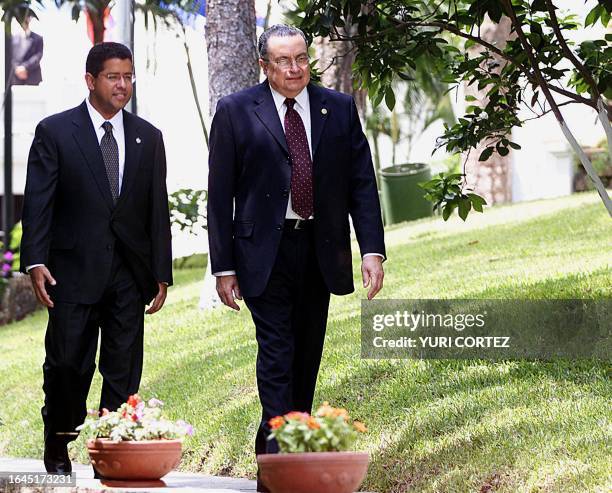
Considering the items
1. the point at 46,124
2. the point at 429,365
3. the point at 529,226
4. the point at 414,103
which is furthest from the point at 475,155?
the point at 414,103

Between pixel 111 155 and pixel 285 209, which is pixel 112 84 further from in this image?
pixel 285 209

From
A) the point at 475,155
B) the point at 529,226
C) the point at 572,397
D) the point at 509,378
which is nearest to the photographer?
the point at 572,397

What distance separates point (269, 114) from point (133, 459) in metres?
1.67

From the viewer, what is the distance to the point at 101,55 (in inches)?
244

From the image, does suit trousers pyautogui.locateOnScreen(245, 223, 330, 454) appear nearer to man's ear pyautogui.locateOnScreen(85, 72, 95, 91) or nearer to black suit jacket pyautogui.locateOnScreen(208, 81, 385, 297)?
black suit jacket pyautogui.locateOnScreen(208, 81, 385, 297)

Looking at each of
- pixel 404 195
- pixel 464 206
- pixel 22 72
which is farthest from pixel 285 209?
pixel 404 195

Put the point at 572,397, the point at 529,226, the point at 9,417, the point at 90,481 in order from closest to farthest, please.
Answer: the point at 90,481
the point at 572,397
the point at 9,417
the point at 529,226

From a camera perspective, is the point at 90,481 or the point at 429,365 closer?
the point at 90,481

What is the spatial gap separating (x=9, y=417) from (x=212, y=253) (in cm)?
608

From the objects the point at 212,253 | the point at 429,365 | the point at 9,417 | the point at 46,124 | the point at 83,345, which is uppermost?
the point at 46,124

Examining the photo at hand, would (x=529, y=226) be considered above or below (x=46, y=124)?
below

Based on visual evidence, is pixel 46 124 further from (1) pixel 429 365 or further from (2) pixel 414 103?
(2) pixel 414 103

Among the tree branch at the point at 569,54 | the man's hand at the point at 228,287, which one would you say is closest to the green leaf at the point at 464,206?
the tree branch at the point at 569,54

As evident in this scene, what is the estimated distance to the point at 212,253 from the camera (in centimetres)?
597
